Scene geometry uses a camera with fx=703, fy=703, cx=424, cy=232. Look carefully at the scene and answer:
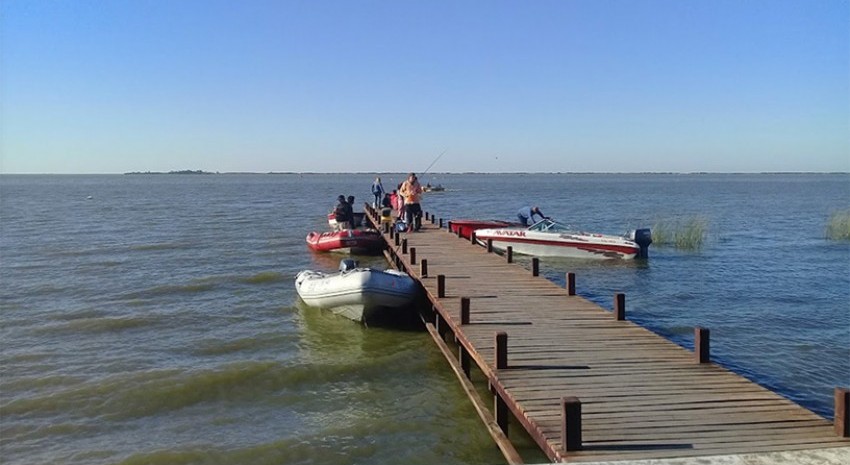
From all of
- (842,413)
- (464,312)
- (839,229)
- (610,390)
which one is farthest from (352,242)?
(839,229)

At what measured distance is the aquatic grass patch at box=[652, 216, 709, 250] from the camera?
983 inches

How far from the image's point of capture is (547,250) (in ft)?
71.2

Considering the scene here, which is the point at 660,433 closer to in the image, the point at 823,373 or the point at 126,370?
the point at 823,373

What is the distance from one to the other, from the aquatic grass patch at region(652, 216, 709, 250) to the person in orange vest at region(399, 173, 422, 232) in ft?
31.0

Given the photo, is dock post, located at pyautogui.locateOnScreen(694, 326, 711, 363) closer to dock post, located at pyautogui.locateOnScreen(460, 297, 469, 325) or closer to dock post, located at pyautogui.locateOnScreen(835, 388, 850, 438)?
dock post, located at pyautogui.locateOnScreen(835, 388, 850, 438)

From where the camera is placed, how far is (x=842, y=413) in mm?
5652

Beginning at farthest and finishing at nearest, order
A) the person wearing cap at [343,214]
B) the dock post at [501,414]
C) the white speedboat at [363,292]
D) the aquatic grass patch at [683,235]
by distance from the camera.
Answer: the aquatic grass patch at [683,235] → the person wearing cap at [343,214] → the white speedboat at [363,292] → the dock post at [501,414]

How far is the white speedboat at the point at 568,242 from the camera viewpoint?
21.2m

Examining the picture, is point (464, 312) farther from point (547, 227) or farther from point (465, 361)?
point (547, 227)

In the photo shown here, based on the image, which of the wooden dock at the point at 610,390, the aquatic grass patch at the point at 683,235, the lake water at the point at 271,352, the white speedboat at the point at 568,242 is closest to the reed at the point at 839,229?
the lake water at the point at 271,352

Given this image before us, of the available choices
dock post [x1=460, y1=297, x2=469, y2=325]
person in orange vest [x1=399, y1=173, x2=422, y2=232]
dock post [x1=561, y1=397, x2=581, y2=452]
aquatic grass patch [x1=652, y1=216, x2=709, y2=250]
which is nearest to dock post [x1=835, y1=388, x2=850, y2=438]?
dock post [x1=561, y1=397, x2=581, y2=452]

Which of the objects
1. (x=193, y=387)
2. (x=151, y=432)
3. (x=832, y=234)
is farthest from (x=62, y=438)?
(x=832, y=234)

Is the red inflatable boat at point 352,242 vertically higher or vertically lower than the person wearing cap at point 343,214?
lower

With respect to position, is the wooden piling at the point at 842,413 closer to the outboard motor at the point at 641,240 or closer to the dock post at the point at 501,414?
the dock post at the point at 501,414
